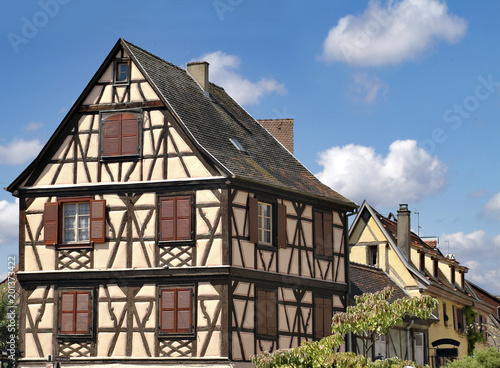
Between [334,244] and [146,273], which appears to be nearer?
[146,273]

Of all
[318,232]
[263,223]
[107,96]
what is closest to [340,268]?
[318,232]

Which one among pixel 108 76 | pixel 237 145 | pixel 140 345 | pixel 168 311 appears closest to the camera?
pixel 168 311

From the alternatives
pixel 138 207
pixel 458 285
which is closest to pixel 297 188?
pixel 138 207

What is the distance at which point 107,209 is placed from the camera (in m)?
31.0

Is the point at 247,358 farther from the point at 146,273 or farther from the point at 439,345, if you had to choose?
the point at 439,345

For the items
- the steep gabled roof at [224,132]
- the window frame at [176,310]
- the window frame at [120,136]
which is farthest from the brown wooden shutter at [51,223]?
the window frame at [176,310]

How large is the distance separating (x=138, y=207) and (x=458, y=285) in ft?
90.0

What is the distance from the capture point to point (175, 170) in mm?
30531

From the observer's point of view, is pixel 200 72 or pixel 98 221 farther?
pixel 200 72

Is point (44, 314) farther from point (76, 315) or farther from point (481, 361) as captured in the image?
point (481, 361)

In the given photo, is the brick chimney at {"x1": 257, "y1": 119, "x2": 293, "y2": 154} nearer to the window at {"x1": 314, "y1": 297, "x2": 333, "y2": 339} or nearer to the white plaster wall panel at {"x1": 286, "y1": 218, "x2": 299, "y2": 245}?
the white plaster wall panel at {"x1": 286, "y1": 218, "x2": 299, "y2": 245}

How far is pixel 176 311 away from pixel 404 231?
18.9m

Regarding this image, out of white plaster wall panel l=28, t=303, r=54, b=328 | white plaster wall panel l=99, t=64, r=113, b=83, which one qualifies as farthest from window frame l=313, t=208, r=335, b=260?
white plaster wall panel l=28, t=303, r=54, b=328

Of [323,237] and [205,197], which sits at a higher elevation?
[205,197]
